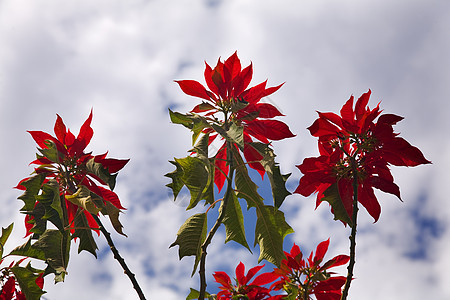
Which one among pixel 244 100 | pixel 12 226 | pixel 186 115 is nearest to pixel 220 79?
pixel 244 100

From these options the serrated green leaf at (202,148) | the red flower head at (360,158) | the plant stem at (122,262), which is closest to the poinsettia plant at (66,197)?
the plant stem at (122,262)

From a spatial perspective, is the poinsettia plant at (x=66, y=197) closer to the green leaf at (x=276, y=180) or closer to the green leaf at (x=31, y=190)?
the green leaf at (x=31, y=190)

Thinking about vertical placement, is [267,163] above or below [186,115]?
below

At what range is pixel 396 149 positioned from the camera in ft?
4.09

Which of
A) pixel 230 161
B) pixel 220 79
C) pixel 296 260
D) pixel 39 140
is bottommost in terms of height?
pixel 296 260

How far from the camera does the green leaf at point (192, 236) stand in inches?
45.3

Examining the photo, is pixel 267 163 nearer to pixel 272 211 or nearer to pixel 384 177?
pixel 272 211

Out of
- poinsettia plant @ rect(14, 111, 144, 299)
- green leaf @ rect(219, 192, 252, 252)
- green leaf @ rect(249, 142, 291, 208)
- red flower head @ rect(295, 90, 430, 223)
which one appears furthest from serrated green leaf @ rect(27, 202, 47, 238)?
red flower head @ rect(295, 90, 430, 223)

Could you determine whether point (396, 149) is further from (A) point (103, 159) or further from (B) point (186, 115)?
(A) point (103, 159)

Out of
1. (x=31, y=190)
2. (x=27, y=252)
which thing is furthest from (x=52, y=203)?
(x=27, y=252)

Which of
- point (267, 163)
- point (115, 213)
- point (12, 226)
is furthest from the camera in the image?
point (12, 226)

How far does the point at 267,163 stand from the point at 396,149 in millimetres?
405

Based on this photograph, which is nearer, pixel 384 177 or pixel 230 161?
pixel 230 161

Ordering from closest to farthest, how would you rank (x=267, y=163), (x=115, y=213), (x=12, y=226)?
(x=267, y=163) < (x=115, y=213) < (x=12, y=226)
